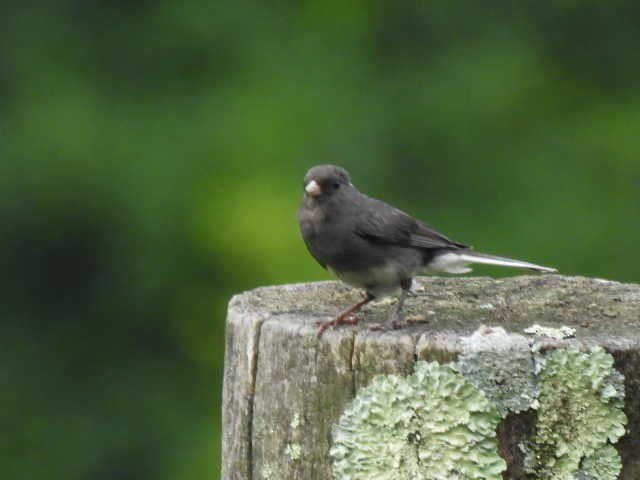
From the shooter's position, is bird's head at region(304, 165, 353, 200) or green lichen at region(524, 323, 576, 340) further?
bird's head at region(304, 165, 353, 200)

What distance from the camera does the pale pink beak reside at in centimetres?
438

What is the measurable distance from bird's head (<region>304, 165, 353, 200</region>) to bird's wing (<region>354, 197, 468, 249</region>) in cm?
11

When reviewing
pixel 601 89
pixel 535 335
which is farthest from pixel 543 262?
pixel 535 335

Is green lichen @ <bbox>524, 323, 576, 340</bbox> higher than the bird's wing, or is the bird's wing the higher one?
the bird's wing

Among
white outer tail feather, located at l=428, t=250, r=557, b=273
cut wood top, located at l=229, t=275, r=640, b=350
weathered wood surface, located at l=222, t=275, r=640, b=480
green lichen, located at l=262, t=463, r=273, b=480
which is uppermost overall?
white outer tail feather, located at l=428, t=250, r=557, b=273

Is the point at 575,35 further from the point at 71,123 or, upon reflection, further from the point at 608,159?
the point at 71,123

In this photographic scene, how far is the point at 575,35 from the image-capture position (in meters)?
8.67

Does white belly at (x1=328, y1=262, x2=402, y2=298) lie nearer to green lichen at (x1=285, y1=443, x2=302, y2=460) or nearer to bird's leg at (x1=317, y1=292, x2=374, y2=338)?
bird's leg at (x1=317, y1=292, x2=374, y2=338)

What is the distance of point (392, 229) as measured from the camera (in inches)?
173

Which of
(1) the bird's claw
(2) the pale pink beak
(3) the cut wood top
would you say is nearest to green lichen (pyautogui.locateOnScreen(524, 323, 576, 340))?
(3) the cut wood top

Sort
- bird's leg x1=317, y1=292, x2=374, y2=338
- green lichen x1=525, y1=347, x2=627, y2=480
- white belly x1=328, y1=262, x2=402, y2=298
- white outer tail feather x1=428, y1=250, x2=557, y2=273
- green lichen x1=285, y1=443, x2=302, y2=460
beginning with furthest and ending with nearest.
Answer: white outer tail feather x1=428, y1=250, x2=557, y2=273
white belly x1=328, y1=262, x2=402, y2=298
bird's leg x1=317, y1=292, x2=374, y2=338
green lichen x1=285, y1=443, x2=302, y2=460
green lichen x1=525, y1=347, x2=627, y2=480

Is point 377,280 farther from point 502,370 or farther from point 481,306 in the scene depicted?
point 502,370

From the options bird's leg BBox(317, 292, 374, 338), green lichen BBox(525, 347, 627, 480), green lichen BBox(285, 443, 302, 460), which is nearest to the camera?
green lichen BBox(525, 347, 627, 480)

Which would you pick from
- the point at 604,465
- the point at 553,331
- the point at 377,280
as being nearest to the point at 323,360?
the point at 553,331
